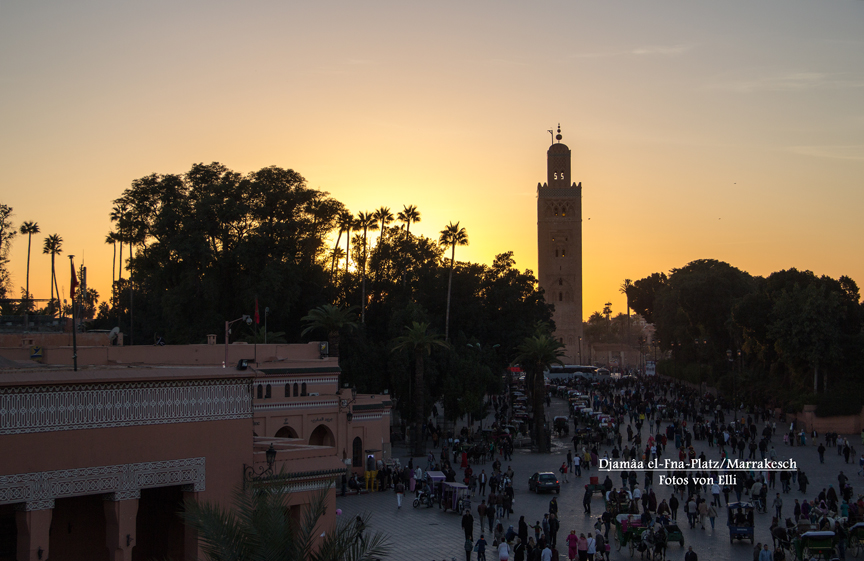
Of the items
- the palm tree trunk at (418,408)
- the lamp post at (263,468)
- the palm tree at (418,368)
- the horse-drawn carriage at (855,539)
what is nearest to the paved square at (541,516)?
the horse-drawn carriage at (855,539)

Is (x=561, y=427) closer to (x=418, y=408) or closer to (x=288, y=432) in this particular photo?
(x=418, y=408)

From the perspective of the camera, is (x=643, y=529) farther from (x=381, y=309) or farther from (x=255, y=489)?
(x=381, y=309)

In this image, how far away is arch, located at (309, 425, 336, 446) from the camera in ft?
107

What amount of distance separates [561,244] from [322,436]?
→ 7975cm

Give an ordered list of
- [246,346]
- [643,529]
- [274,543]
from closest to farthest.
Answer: [274,543] < [643,529] < [246,346]

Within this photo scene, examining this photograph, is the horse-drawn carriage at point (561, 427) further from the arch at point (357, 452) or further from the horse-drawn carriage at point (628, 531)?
the horse-drawn carriage at point (628, 531)

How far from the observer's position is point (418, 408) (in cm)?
3803

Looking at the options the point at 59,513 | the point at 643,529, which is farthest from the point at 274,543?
the point at 643,529

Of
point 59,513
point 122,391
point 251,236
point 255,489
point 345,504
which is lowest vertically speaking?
point 345,504

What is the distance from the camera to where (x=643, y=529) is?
19922mm

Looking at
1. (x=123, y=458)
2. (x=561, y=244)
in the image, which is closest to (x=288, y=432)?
(x=123, y=458)

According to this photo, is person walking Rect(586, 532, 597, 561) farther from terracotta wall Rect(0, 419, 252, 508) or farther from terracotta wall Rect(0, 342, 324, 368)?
terracotta wall Rect(0, 342, 324, 368)

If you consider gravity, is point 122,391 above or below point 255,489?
above

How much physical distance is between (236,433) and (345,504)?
45.4 feet
